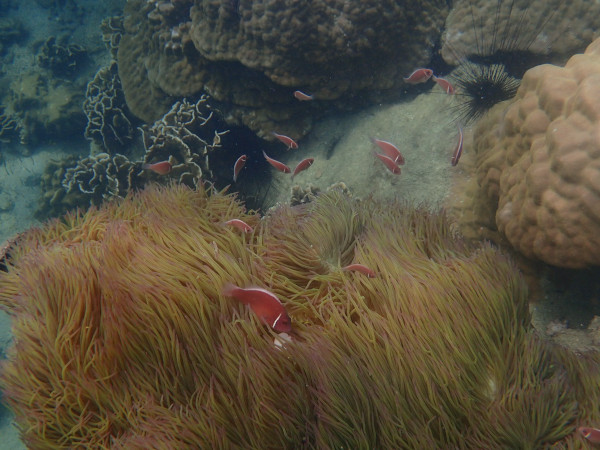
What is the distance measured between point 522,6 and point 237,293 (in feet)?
18.5

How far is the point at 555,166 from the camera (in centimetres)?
286

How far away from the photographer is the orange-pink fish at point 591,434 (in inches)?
74.1

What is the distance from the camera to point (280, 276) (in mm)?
2752

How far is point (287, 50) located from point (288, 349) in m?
5.00

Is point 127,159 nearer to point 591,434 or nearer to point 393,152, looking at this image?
point 393,152

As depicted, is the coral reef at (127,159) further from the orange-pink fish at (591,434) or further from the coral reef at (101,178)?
the orange-pink fish at (591,434)

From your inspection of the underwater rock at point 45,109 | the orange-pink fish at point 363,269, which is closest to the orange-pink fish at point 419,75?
the orange-pink fish at point 363,269

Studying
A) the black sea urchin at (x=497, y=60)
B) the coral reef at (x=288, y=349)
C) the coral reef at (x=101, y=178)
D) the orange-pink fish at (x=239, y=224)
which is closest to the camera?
the coral reef at (x=288, y=349)

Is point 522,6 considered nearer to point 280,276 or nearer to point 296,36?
point 296,36

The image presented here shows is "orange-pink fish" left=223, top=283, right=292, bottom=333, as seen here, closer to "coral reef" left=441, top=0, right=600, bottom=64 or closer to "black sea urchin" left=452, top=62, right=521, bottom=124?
"black sea urchin" left=452, top=62, right=521, bottom=124

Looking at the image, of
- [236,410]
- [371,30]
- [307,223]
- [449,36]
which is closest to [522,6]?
[449,36]

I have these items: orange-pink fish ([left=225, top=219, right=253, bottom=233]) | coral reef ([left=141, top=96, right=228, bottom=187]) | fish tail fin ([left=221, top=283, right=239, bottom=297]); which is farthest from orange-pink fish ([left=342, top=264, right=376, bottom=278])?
coral reef ([left=141, top=96, right=228, bottom=187])

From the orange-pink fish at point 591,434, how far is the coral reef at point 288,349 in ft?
0.30

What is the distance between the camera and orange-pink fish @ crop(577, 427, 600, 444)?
1.88 m
